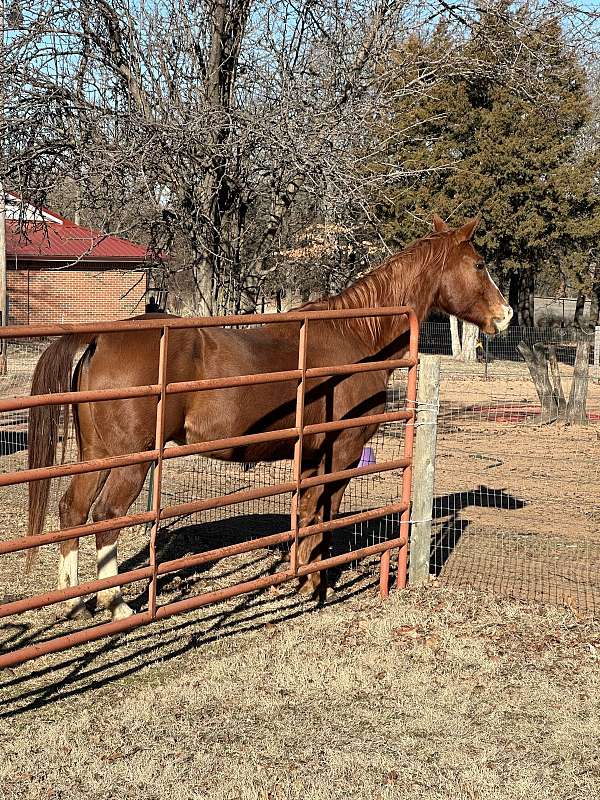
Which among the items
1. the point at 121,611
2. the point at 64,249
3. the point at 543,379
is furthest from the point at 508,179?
the point at 121,611

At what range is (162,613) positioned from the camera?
15.6 ft

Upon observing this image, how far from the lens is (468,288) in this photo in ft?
21.4

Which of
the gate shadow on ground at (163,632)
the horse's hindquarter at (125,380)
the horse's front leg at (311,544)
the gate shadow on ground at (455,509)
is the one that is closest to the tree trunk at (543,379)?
the gate shadow on ground at (455,509)

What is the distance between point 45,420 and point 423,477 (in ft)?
8.56

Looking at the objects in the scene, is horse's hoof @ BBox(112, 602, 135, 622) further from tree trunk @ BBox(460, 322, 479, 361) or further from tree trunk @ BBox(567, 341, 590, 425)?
tree trunk @ BBox(460, 322, 479, 361)

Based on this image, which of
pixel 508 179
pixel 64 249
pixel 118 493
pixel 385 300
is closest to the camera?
pixel 118 493

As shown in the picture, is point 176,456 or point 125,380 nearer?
point 176,456

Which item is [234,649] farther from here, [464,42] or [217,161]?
[464,42]

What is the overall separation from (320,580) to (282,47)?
6136 millimetres

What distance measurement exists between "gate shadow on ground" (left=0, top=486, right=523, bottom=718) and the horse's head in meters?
1.78

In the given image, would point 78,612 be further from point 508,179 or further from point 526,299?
point 526,299

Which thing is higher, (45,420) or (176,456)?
(45,420)

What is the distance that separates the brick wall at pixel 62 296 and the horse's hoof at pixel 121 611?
22789 mm

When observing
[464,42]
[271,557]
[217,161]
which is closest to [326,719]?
[271,557]
